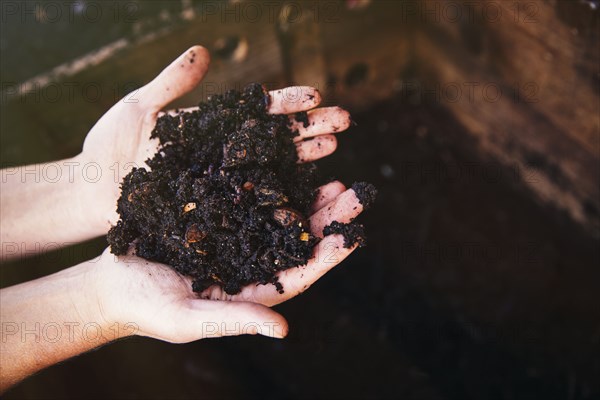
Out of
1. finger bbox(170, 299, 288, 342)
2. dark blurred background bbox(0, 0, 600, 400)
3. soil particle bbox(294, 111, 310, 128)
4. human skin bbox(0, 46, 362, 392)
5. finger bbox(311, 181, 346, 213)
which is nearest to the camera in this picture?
finger bbox(170, 299, 288, 342)

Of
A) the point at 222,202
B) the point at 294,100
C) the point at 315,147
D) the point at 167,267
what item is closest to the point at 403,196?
the point at 315,147

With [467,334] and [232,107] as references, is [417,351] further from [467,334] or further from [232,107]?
[232,107]

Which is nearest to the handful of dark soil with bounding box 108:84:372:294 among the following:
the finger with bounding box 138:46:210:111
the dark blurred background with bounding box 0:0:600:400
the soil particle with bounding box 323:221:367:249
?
the soil particle with bounding box 323:221:367:249

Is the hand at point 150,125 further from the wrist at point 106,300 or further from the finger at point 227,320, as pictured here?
the finger at point 227,320

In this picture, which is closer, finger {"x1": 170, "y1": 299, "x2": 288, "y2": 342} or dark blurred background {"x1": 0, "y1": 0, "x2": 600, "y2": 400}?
finger {"x1": 170, "y1": 299, "x2": 288, "y2": 342}

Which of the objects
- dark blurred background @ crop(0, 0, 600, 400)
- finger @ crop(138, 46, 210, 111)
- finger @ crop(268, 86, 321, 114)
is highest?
finger @ crop(138, 46, 210, 111)

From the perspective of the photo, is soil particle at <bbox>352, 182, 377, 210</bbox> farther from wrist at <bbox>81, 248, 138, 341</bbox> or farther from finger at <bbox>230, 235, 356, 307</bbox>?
wrist at <bbox>81, 248, 138, 341</bbox>
